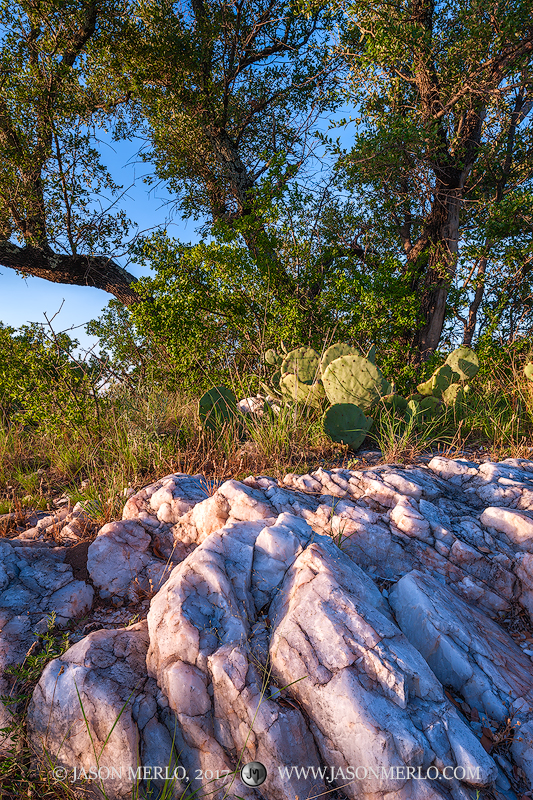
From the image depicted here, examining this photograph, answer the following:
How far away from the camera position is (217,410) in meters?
4.14

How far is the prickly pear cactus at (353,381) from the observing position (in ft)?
12.6

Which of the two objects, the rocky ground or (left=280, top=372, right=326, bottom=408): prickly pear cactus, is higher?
(left=280, top=372, right=326, bottom=408): prickly pear cactus

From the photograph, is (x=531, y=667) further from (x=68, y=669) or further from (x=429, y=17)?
(x=429, y=17)

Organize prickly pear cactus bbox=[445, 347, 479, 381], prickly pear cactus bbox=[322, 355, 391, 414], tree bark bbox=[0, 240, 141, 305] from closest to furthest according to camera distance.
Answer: prickly pear cactus bbox=[322, 355, 391, 414] → prickly pear cactus bbox=[445, 347, 479, 381] → tree bark bbox=[0, 240, 141, 305]

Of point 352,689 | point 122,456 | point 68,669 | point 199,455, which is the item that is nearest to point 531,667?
point 352,689

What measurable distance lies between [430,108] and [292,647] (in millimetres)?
7748

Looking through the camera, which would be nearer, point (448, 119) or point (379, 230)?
point (448, 119)

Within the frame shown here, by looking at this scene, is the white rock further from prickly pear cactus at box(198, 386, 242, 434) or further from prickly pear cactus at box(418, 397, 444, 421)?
prickly pear cactus at box(198, 386, 242, 434)

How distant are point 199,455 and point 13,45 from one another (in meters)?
8.24

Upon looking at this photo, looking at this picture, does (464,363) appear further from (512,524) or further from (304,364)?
(512,524)

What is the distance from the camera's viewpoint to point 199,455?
3768 mm

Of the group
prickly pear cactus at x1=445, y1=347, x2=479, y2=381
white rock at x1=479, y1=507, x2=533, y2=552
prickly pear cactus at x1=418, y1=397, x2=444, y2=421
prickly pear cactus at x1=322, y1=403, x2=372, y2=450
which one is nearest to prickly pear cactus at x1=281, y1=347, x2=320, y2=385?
prickly pear cactus at x1=322, y1=403, x2=372, y2=450

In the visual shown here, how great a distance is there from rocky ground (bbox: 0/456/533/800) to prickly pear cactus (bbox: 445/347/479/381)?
245 centimetres

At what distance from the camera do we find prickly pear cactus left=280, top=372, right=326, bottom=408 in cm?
414
